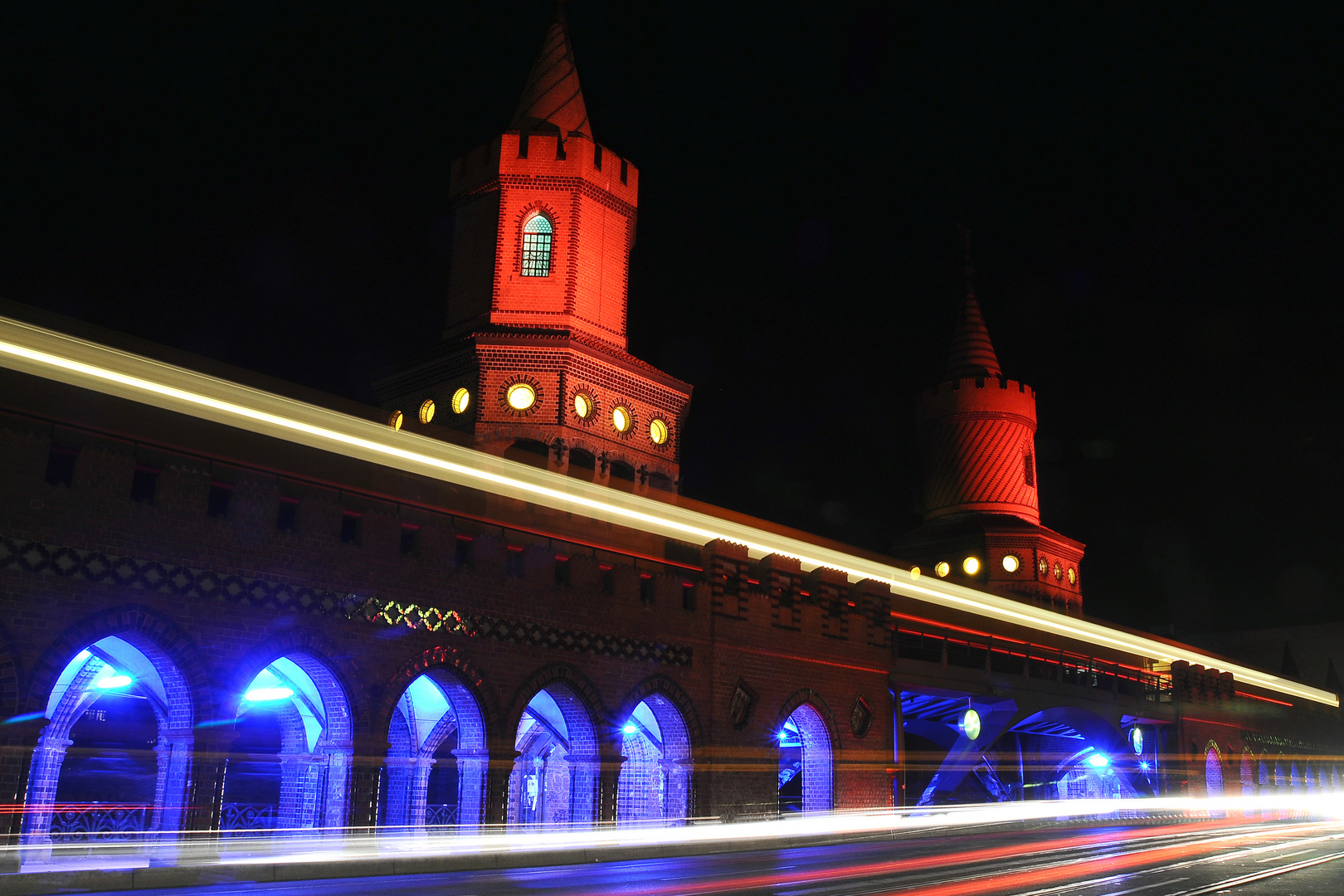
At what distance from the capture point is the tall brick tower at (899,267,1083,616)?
45.2 metres

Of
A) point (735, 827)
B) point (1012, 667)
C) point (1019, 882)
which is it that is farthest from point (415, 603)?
point (1012, 667)

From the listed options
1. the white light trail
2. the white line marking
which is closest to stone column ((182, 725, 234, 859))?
the white light trail

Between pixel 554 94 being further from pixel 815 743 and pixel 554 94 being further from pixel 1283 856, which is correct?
pixel 1283 856

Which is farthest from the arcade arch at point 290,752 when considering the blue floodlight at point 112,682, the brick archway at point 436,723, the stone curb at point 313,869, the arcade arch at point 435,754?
the stone curb at point 313,869

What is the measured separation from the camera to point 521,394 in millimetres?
27297

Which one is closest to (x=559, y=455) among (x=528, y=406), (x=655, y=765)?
(x=528, y=406)

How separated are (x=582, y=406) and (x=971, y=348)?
25.9 m

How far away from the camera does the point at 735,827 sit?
20062 millimetres

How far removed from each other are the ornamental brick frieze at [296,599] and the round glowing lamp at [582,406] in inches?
312

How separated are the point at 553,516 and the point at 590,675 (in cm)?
449

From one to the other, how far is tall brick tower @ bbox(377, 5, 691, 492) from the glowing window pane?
0.03 metres

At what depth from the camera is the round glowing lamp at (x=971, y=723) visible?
29.3 m

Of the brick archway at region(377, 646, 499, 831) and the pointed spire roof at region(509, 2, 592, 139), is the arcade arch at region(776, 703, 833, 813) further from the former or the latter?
the pointed spire roof at region(509, 2, 592, 139)

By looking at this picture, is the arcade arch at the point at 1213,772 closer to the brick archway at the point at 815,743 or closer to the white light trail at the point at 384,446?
the white light trail at the point at 384,446
